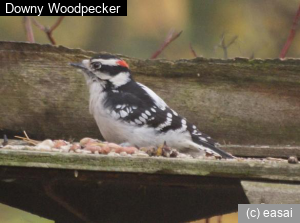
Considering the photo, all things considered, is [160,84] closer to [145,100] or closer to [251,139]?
[145,100]

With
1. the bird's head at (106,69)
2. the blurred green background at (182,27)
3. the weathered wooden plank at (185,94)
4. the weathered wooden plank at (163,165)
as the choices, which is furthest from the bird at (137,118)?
the blurred green background at (182,27)

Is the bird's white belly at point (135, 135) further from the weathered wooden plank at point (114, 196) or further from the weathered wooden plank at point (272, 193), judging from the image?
the weathered wooden plank at point (272, 193)

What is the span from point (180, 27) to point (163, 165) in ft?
13.4

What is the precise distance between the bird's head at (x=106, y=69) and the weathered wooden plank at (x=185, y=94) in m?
0.09

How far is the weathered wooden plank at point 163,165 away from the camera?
2.79m

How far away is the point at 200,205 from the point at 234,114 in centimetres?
119

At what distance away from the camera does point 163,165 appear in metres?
2.81

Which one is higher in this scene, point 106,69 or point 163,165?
point 106,69

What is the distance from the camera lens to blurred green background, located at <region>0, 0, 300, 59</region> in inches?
254

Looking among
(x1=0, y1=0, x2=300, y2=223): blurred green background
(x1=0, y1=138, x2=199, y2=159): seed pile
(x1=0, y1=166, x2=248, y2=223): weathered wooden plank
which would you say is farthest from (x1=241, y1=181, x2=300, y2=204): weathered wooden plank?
(x1=0, y1=0, x2=300, y2=223): blurred green background

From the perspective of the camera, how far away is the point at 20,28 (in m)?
7.07

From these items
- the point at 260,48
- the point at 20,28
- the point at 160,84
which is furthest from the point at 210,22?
the point at 160,84

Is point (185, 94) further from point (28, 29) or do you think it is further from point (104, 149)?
point (104, 149)

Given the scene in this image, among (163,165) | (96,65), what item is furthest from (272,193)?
(96,65)
